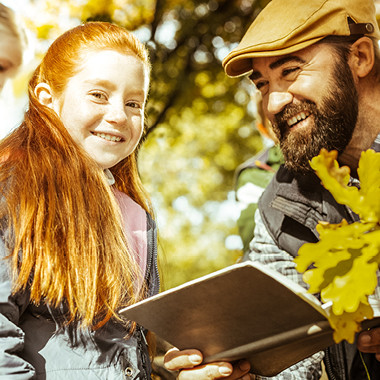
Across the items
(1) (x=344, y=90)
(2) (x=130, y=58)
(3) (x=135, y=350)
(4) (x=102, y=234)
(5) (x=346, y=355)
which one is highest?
(2) (x=130, y=58)

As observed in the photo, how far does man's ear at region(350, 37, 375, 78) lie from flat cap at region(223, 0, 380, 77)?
0.13ft

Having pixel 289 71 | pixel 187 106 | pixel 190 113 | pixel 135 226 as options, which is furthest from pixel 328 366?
pixel 190 113

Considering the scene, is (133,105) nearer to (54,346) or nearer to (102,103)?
(102,103)

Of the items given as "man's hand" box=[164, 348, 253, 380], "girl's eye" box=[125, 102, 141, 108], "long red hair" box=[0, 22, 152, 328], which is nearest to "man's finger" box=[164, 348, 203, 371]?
"man's hand" box=[164, 348, 253, 380]

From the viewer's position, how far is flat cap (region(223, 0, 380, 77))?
2.07 m

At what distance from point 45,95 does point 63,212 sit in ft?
1.34

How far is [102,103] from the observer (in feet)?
5.42

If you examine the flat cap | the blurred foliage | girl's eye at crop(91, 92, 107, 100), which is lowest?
the blurred foliage

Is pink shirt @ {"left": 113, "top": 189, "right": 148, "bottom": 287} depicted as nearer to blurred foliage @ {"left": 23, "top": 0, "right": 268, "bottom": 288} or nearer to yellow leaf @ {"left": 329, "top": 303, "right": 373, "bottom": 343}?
blurred foliage @ {"left": 23, "top": 0, "right": 268, "bottom": 288}

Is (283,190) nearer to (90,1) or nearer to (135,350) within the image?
(135,350)

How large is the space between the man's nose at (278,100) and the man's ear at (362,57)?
0.99 ft

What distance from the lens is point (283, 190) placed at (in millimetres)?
2336

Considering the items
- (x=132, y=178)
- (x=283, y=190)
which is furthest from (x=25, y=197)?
(x=283, y=190)

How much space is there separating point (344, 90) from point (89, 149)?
1065 millimetres
